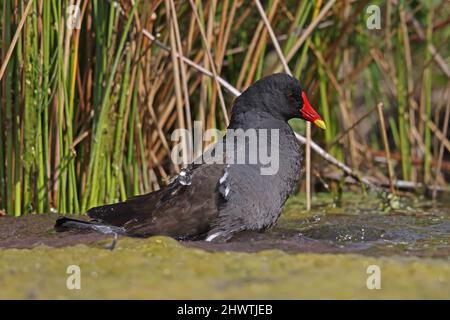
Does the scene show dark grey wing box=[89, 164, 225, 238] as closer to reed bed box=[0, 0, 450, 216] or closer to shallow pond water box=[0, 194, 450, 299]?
shallow pond water box=[0, 194, 450, 299]

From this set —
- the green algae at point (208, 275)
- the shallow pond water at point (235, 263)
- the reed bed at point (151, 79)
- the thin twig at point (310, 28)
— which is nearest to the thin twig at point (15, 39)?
the reed bed at point (151, 79)

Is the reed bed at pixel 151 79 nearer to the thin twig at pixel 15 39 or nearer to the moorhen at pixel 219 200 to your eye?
the thin twig at pixel 15 39

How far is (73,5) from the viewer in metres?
4.25

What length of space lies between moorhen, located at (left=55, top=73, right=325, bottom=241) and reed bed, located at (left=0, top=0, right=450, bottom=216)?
481 millimetres

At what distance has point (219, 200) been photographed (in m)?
3.95

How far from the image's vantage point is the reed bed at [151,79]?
431 centimetres

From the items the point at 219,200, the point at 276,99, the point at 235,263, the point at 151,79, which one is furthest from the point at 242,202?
the point at 151,79

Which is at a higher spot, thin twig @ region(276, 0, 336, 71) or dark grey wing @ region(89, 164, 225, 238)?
thin twig @ region(276, 0, 336, 71)

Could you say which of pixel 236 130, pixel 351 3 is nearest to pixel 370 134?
pixel 351 3

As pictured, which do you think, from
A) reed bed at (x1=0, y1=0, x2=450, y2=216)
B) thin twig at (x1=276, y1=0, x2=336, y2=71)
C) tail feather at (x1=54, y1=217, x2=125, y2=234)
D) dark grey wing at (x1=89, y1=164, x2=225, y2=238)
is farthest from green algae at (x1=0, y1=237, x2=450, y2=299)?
thin twig at (x1=276, y1=0, x2=336, y2=71)

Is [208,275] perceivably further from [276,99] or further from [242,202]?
[276,99]

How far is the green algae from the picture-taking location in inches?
110

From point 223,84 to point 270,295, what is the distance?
212 centimetres

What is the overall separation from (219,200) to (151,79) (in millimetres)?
1165
